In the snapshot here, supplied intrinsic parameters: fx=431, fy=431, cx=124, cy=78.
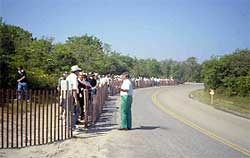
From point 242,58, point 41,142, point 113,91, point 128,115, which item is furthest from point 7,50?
point 242,58

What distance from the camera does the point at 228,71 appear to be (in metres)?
45.0

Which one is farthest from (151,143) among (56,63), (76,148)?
(56,63)

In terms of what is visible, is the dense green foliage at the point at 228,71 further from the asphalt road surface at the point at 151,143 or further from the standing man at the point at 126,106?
the standing man at the point at 126,106

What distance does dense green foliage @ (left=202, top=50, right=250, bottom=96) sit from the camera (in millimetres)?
42594

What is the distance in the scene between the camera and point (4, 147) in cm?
1023

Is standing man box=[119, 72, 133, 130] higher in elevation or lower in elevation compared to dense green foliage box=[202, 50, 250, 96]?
lower

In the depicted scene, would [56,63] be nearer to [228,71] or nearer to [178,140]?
[228,71]

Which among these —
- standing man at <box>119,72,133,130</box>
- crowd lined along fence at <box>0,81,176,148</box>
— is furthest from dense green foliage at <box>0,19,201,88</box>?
crowd lined along fence at <box>0,81,176,148</box>

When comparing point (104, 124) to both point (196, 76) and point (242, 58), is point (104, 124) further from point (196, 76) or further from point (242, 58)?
point (196, 76)

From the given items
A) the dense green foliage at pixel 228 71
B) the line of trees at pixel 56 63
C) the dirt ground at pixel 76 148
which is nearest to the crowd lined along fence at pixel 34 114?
the dirt ground at pixel 76 148

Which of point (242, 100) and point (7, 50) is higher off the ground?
point (7, 50)

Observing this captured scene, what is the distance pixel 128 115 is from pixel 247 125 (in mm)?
7289

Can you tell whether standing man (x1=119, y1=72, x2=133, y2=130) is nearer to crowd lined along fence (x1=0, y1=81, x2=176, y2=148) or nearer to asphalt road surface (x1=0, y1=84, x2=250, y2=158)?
asphalt road surface (x1=0, y1=84, x2=250, y2=158)

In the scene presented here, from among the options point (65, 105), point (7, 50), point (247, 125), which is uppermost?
point (7, 50)
